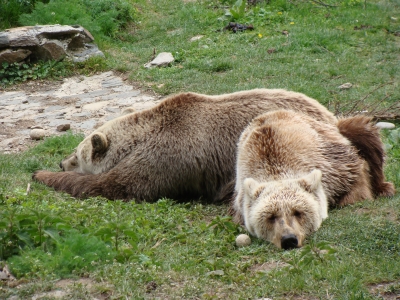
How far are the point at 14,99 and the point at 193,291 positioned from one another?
9843mm

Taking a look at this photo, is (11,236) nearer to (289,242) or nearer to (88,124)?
(289,242)

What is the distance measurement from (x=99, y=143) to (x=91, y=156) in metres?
0.27

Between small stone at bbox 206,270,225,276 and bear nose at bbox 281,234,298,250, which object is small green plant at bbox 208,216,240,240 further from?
small stone at bbox 206,270,225,276

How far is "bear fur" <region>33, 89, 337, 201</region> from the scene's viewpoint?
8109mm

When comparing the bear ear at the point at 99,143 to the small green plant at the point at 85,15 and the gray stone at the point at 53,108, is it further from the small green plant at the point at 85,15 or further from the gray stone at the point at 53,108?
the small green plant at the point at 85,15

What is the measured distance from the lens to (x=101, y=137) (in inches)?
335

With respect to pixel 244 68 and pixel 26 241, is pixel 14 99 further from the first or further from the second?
pixel 26 241

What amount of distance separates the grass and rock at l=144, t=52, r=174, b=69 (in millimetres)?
836

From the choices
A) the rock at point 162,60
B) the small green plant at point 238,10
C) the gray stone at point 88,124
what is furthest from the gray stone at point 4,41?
the small green plant at point 238,10

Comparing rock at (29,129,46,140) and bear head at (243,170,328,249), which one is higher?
bear head at (243,170,328,249)

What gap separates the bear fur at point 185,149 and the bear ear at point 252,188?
1.59 metres

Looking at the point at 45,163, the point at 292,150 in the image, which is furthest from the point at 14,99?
the point at 292,150

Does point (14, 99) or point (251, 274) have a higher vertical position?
point (251, 274)

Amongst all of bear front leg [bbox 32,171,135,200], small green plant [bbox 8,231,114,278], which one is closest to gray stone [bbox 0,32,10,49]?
bear front leg [bbox 32,171,135,200]
